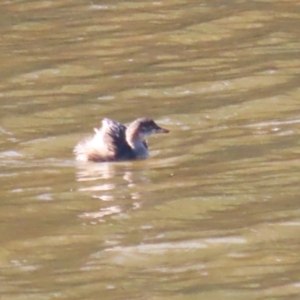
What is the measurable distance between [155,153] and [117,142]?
0.93 ft

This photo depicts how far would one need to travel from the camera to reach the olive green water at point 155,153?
553 centimetres

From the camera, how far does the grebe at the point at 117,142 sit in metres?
8.55

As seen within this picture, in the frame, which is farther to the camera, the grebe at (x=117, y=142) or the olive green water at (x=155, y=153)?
the grebe at (x=117, y=142)

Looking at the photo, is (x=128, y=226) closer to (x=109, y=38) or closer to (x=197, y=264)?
(x=197, y=264)

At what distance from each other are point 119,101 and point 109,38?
2599mm

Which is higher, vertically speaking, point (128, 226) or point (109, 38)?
point (109, 38)

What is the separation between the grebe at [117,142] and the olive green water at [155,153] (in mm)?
126

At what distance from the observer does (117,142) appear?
878cm

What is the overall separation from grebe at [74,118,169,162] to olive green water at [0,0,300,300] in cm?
13

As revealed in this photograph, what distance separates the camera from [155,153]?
344 inches

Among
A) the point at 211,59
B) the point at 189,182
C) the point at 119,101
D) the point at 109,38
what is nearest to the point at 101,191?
the point at 189,182

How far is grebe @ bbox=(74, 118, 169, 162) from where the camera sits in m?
8.55

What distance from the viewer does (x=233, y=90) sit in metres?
10.3

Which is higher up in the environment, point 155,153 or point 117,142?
point 117,142
